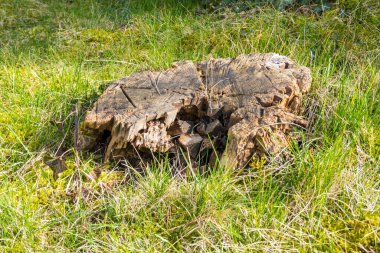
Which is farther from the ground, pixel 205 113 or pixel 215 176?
pixel 205 113

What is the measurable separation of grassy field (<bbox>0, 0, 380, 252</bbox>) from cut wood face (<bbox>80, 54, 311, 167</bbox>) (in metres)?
0.14

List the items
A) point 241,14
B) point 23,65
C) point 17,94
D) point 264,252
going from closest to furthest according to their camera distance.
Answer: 1. point 264,252
2. point 17,94
3. point 23,65
4. point 241,14

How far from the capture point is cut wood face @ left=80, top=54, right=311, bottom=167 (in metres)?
2.44

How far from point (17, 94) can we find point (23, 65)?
64cm

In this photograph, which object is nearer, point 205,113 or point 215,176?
point 215,176

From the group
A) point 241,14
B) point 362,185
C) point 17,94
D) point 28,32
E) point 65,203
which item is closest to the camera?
point 362,185

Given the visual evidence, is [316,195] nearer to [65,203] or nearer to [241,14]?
[65,203]

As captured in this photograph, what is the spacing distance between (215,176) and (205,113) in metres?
0.55

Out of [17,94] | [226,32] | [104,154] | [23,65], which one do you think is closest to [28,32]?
[23,65]

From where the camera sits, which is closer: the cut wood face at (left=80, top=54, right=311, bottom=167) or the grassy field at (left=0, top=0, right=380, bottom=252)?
the grassy field at (left=0, top=0, right=380, bottom=252)

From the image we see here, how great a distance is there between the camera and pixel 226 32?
13.1 ft

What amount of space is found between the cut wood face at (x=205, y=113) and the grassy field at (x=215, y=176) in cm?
14

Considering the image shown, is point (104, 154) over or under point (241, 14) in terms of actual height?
under

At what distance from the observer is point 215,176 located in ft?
7.37
